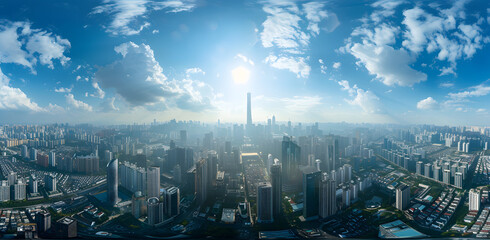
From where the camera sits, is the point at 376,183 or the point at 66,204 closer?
the point at 66,204

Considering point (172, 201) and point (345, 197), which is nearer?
point (172, 201)

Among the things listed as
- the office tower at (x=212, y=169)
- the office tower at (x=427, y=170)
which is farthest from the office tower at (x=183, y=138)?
the office tower at (x=427, y=170)

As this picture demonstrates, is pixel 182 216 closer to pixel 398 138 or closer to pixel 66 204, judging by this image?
pixel 66 204

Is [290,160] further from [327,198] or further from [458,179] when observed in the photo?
Answer: [458,179]

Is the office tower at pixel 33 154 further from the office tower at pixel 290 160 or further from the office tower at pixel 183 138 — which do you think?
the office tower at pixel 290 160

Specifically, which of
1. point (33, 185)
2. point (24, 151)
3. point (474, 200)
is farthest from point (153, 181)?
point (474, 200)

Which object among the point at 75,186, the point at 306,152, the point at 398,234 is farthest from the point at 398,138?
the point at 75,186

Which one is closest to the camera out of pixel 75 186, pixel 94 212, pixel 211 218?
pixel 211 218
